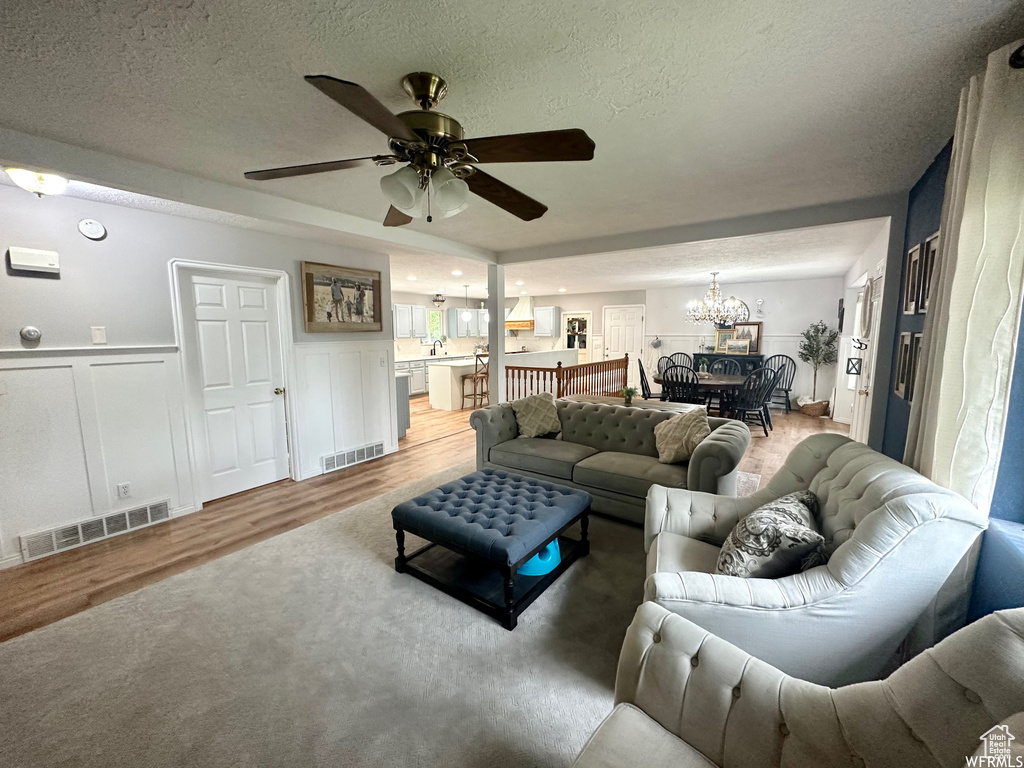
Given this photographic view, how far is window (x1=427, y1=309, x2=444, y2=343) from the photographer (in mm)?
9211

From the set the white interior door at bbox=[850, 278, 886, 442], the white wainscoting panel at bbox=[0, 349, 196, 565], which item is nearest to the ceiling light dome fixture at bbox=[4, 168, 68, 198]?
the white wainscoting panel at bbox=[0, 349, 196, 565]

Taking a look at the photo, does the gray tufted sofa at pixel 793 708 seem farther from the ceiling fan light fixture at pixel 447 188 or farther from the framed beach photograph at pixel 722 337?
the framed beach photograph at pixel 722 337

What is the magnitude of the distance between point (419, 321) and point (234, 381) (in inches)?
206

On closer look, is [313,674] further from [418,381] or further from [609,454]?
[418,381]

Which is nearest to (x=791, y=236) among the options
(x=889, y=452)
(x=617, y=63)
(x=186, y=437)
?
(x=889, y=452)

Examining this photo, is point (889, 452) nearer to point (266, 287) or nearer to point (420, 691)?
point (420, 691)

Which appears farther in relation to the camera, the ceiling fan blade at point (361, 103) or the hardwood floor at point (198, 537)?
the hardwood floor at point (198, 537)

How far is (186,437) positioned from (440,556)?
2.41m

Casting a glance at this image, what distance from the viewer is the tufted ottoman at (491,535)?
2.01 metres

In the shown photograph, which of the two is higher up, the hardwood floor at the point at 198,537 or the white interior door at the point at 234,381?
the white interior door at the point at 234,381

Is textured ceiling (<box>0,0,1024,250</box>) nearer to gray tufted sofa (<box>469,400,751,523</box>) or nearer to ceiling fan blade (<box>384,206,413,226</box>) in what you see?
ceiling fan blade (<box>384,206,413,226</box>)

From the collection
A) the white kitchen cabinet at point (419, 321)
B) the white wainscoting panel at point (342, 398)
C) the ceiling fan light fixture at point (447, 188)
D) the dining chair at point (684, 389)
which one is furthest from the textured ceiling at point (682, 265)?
the ceiling fan light fixture at point (447, 188)

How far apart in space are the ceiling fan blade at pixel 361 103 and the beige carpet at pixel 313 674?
213 cm

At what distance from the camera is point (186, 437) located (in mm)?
3309
